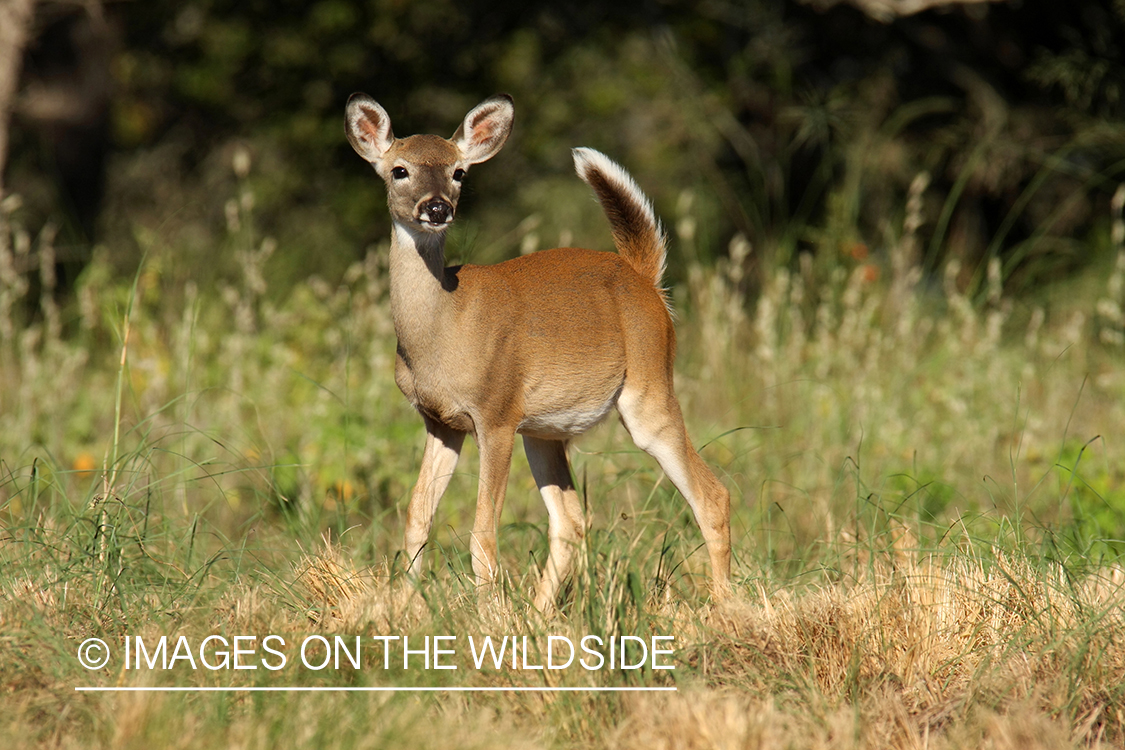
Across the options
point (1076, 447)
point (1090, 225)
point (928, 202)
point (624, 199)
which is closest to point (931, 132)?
point (928, 202)

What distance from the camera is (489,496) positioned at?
4.14m

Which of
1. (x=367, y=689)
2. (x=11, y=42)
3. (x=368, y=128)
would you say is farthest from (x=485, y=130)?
(x=11, y=42)

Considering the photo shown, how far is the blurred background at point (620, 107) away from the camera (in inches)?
378

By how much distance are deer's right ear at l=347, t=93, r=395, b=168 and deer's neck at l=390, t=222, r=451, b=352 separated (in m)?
0.32

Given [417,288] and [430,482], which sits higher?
[417,288]

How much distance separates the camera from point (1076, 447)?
608 centimetres

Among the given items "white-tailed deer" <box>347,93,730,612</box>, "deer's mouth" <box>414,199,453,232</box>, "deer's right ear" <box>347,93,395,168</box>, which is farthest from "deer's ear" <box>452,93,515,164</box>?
"deer's mouth" <box>414,199,453,232</box>

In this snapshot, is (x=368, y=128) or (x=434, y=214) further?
(x=368, y=128)

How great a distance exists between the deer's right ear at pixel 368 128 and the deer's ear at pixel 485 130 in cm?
25

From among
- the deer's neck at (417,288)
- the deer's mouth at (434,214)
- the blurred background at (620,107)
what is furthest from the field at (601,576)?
the blurred background at (620,107)

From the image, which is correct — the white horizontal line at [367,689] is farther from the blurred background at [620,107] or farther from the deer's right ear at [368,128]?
the blurred background at [620,107]

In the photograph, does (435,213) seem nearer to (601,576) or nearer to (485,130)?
(485,130)

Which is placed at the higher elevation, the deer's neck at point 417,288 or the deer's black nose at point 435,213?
the deer's black nose at point 435,213

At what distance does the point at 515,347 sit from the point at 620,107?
8.96 m
